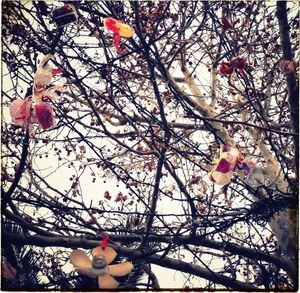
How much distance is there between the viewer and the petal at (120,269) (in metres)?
1.38

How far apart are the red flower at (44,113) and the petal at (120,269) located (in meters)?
0.60

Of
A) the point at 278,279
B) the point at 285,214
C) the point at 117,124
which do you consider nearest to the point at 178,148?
the point at 117,124

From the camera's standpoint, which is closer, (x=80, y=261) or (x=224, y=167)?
(x=80, y=261)

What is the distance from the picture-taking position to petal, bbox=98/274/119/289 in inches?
53.0

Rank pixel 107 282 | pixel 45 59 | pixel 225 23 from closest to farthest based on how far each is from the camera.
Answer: pixel 107 282, pixel 45 59, pixel 225 23

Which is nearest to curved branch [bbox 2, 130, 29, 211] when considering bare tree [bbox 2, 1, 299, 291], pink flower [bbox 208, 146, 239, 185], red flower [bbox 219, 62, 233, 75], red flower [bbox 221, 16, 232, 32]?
bare tree [bbox 2, 1, 299, 291]

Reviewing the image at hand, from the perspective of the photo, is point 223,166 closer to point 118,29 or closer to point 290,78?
point 290,78

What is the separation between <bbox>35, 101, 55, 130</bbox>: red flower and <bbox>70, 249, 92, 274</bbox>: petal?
499mm

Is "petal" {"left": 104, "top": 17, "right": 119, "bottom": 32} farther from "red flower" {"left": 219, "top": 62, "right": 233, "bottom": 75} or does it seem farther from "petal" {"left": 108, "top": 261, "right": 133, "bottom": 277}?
"petal" {"left": 108, "top": 261, "right": 133, "bottom": 277}

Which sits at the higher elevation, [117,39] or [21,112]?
[117,39]

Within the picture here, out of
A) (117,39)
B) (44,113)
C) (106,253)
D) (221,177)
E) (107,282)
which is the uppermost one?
(117,39)

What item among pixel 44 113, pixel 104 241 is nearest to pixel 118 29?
pixel 44 113

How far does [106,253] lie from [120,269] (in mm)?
79

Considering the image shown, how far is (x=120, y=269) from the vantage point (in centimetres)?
139
